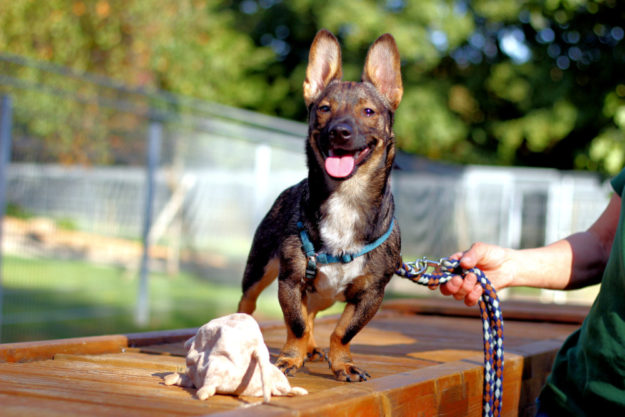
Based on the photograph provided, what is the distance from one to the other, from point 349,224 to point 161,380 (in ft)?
2.99

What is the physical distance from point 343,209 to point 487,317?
708 millimetres

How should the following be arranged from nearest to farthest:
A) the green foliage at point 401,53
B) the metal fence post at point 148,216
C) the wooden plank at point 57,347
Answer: the wooden plank at point 57,347, the metal fence post at point 148,216, the green foliage at point 401,53

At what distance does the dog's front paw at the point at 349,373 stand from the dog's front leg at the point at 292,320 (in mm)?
159

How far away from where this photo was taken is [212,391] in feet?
7.36

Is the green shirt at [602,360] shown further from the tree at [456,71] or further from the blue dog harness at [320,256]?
the tree at [456,71]

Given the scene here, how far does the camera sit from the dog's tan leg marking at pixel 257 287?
343 cm

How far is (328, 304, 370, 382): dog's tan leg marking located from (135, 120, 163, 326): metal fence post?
727 cm

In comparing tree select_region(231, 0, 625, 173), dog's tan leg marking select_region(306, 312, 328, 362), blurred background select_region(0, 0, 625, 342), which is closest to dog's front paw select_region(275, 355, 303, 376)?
dog's tan leg marking select_region(306, 312, 328, 362)

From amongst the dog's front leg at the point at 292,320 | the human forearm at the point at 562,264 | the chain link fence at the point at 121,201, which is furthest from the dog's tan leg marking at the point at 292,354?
the chain link fence at the point at 121,201

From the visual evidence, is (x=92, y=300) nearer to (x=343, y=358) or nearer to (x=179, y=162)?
(x=179, y=162)

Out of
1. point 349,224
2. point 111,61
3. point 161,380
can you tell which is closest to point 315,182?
point 349,224

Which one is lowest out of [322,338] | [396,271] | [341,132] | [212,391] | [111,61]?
[322,338]

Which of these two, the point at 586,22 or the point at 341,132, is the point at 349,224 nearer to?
the point at 341,132

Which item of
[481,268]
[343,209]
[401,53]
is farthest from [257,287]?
[401,53]
